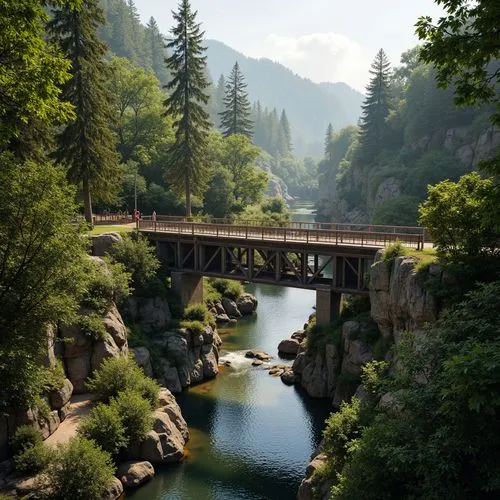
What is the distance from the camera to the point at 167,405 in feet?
84.8

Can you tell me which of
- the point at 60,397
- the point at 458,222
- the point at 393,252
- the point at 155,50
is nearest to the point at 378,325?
the point at 393,252

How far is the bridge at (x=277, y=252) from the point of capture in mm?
30969

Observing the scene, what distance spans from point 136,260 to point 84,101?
1280 cm

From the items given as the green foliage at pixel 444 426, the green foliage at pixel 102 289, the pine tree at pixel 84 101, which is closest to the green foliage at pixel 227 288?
the pine tree at pixel 84 101

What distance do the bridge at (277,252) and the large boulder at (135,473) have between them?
49.6ft

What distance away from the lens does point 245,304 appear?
48.8 m

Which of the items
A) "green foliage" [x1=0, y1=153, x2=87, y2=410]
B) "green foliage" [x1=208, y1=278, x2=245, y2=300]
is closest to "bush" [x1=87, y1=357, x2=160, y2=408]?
"green foliage" [x1=0, y1=153, x2=87, y2=410]

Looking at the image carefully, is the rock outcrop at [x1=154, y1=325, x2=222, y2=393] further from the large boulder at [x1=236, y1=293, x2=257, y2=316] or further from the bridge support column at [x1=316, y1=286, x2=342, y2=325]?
the large boulder at [x1=236, y1=293, x2=257, y2=316]

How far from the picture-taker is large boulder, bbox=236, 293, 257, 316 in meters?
48.5

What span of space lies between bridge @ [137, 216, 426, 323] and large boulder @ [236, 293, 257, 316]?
30.6 ft

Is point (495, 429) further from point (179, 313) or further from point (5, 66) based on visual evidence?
point (179, 313)

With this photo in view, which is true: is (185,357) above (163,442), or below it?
above

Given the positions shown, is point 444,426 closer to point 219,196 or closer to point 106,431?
point 106,431

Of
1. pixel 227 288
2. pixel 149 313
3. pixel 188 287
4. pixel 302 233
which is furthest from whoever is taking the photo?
pixel 227 288
